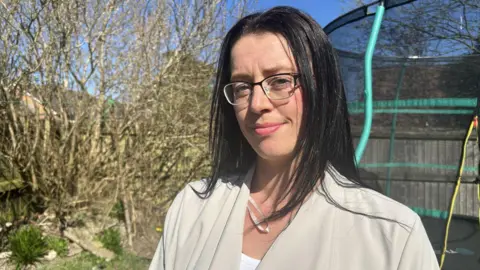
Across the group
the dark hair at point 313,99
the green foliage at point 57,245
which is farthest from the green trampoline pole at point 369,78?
the green foliage at point 57,245

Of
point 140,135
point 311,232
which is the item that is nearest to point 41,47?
point 140,135

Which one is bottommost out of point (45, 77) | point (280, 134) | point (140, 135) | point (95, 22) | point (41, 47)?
point (140, 135)

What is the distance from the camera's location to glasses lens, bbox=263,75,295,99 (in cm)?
125

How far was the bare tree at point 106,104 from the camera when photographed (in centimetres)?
520

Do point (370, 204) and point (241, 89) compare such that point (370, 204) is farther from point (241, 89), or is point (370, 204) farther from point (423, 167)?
point (423, 167)

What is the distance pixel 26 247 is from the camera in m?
4.74

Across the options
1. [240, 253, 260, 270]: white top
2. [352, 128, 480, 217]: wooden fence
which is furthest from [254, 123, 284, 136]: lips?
[352, 128, 480, 217]: wooden fence

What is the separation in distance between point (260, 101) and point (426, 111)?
Answer: 153 cm

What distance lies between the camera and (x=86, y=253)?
5.34m

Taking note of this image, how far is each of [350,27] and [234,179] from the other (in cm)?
156

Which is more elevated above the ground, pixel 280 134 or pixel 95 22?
pixel 95 22

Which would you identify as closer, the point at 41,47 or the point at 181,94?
the point at 41,47

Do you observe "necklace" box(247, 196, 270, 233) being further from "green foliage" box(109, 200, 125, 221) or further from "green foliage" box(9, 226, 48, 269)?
"green foliage" box(109, 200, 125, 221)

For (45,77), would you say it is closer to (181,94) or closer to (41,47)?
(41,47)
